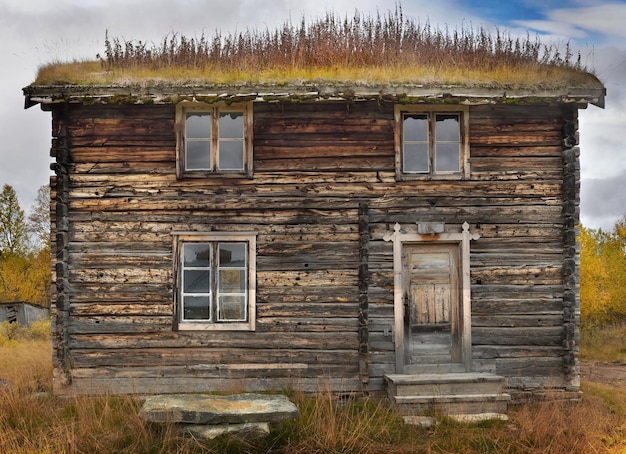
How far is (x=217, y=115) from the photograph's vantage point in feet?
31.5

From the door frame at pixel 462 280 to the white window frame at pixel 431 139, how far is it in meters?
0.84

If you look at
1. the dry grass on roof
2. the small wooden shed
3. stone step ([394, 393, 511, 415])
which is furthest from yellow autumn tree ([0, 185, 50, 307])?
stone step ([394, 393, 511, 415])

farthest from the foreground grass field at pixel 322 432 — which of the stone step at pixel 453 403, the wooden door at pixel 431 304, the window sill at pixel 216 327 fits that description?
the window sill at pixel 216 327

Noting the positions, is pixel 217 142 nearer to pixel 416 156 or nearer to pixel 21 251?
pixel 416 156

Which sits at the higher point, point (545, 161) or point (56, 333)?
point (545, 161)

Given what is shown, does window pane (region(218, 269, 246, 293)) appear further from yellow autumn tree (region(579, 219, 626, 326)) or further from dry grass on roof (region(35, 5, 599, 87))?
yellow autumn tree (region(579, 219, 626, 326))

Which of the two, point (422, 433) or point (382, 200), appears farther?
point (382, 200)

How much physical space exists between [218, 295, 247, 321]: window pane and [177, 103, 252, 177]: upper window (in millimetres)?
2062

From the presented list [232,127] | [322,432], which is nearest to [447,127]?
[232,127]

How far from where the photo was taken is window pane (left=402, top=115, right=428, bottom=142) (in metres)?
9.67

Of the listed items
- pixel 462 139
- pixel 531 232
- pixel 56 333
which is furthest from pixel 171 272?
pixel 531 232

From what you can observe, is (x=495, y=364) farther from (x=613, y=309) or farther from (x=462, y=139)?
(x=613, y=309)

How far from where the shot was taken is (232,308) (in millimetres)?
9445

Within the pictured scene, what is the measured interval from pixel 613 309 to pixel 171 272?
22080mm
